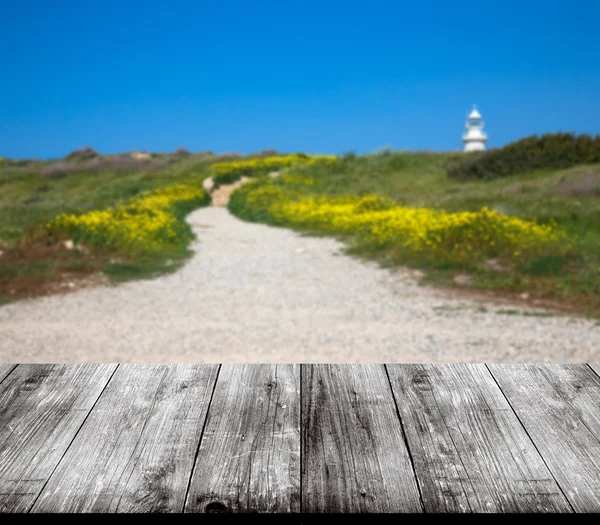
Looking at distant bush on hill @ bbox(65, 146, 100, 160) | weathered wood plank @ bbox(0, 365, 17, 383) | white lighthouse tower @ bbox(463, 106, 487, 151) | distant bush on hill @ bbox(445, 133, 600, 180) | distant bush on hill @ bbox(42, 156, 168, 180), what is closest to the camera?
weathered wood plank @ bbox(0, 365, 17, 383)

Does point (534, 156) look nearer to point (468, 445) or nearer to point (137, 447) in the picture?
point (468, 445)

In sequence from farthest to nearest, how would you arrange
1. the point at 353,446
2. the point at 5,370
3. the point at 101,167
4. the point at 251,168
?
the point at 101,167, the point at 251,168, the point at 5,370, the point at 353,446

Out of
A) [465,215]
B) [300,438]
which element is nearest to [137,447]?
[300,438]

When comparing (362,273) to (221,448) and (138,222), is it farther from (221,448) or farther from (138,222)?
(221,448)

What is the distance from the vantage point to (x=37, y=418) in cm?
197

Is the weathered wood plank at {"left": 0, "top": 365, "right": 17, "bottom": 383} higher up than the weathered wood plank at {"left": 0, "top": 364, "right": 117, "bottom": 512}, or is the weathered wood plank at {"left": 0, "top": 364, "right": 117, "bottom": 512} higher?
the weathered wood plank at {"left": 0, "top": 364, "right": 117, "bottom": 512}

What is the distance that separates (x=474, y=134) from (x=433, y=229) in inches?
1115

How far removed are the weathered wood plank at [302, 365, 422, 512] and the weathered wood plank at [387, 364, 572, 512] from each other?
5 cm

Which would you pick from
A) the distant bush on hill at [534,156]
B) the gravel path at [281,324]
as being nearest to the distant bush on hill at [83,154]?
the distant bush on hill at [534,156]

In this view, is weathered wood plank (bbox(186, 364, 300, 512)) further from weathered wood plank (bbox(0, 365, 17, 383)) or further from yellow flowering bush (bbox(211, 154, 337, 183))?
yellow flowering bush (bbox(211, 154, 337, 183))

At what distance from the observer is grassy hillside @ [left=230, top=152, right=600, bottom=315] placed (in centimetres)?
978

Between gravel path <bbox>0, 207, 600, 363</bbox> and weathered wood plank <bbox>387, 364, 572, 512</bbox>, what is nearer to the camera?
weathered wood plank <bbox>387, 364, 572, 512</bbox>

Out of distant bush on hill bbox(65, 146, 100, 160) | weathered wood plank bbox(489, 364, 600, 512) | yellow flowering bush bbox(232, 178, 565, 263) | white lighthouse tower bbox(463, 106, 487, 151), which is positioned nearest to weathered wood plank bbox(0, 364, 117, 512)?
weathered wood plank bbox(489, 364, 600, 512)

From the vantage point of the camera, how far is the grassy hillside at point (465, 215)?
9.78m
